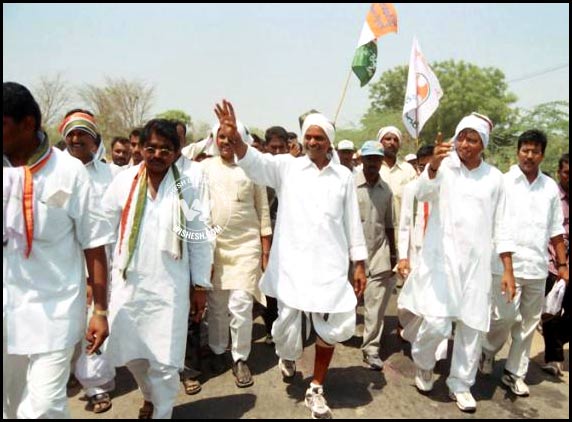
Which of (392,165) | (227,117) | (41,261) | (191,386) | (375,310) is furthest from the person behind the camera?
(392,165)

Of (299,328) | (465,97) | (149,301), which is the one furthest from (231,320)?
(465,97)

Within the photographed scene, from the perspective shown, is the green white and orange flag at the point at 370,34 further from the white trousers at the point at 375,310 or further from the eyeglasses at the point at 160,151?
the eyeglasses at the point at 160,151

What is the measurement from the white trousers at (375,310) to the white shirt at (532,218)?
1.18 meters

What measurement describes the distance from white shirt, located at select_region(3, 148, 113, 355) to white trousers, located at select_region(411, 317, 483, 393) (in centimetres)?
263

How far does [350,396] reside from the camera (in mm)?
3826

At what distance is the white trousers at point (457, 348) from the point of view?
12.2 feet

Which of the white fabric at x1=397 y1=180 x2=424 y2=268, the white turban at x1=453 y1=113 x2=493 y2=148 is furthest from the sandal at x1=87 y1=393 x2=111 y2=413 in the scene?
the white turban at x1=453 y1=113 x2=493 y2=148

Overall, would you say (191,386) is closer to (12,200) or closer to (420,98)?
(12,200)

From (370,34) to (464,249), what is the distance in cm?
300

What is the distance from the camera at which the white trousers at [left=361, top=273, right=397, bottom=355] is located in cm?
449

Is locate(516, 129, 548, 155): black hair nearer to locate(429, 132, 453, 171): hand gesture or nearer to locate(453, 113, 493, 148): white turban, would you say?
locate(453, 113, 493, 148): white turban

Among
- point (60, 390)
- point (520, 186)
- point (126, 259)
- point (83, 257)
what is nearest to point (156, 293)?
point (126, 259)

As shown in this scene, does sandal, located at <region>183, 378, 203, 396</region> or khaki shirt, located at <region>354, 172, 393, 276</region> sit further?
khaki shirt, located at <region>354, 172, 393, 276</region>

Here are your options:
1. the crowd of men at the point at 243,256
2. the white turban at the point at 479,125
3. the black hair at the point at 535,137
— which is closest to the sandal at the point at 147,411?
the crowd of men at the point at 243,256
